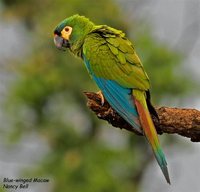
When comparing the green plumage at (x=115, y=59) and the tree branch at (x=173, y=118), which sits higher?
the green plumage at (x=115, y=59)

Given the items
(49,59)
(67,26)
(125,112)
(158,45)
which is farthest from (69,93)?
(125,112)

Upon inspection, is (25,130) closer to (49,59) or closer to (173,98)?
(49,59)

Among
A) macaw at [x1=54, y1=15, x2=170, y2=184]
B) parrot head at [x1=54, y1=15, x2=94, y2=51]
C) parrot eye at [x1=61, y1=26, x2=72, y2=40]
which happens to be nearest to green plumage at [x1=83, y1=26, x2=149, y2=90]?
macaw at [x1=54, y1=15, x2=170, y2=184]

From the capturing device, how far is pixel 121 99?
524cm

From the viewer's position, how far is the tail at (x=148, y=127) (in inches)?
193

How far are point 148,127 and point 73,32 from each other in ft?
Answer: 3.85

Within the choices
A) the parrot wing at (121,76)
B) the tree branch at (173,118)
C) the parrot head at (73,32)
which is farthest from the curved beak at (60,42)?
the tree branch at (173,118)

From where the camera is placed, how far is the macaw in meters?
5.07

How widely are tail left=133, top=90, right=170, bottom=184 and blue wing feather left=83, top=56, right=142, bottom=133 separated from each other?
39 mm

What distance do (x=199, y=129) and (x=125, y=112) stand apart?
480 millimetres

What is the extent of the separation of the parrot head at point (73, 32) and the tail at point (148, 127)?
789mm

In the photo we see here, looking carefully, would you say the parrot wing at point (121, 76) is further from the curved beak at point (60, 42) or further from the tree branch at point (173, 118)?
the curved beak at point (60, 42)

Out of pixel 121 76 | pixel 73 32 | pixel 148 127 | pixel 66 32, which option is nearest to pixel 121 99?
pixel 121 76

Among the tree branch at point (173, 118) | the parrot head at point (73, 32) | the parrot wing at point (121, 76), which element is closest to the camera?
the parrot wing at point (121, 76)
